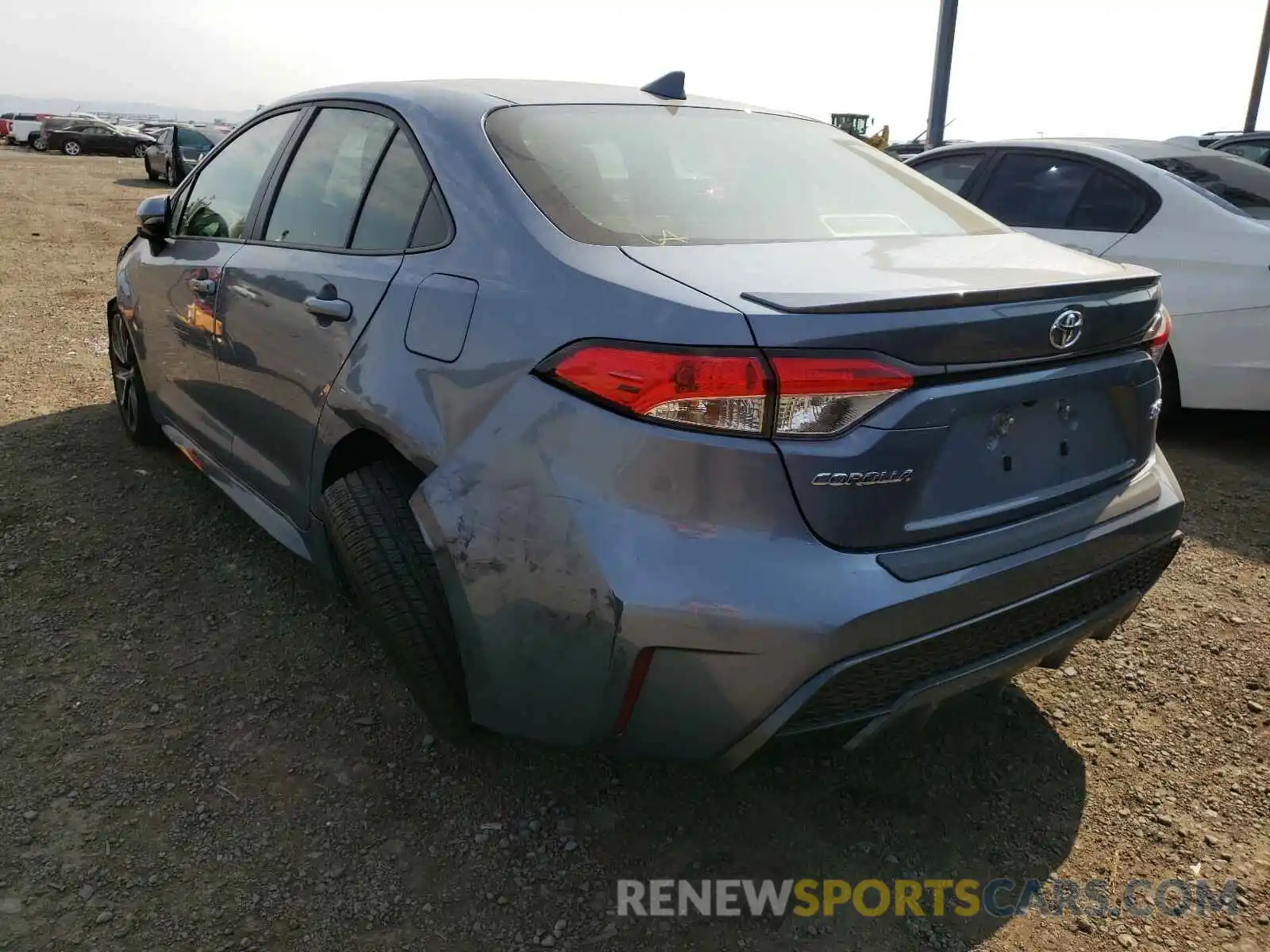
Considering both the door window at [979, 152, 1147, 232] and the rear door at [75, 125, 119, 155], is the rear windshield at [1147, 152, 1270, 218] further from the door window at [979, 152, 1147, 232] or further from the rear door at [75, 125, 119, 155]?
the rear door at [75, 125, 119, 155]

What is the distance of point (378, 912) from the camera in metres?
1.96

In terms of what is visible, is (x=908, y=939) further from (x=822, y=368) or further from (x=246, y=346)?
(x=246, y=346)

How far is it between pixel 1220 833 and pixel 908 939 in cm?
83

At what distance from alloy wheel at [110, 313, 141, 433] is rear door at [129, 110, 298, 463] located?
348mm

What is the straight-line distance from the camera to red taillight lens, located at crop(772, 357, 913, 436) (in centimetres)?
164

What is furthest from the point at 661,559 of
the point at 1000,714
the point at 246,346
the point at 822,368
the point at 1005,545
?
the point at 246,346

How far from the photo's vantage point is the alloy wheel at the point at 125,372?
421 centimetres

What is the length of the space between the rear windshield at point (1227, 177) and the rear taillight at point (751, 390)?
13.4ft

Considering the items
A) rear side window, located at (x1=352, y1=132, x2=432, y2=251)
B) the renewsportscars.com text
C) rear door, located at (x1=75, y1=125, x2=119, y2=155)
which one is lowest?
the renewsportscars.com text

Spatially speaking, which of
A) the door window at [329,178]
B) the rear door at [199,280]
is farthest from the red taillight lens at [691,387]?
the rear door at [199,280]

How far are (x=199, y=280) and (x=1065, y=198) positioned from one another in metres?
4.12

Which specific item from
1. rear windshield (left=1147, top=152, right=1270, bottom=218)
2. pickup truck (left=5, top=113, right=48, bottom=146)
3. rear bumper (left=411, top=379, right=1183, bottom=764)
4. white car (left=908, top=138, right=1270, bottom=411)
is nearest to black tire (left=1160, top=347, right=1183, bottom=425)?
white car (left=908, top=138, right=1270, bottom=411)

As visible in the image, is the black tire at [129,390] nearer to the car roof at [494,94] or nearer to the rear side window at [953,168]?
the car roof at [494,94]

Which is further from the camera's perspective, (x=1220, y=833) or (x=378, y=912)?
(x=1220, y=833)
